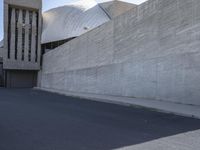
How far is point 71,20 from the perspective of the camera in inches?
2137

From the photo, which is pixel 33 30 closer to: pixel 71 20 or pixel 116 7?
pixel 71 20

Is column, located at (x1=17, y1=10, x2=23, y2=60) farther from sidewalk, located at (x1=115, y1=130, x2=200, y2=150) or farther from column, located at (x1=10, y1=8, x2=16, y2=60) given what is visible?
sidewalk, located at (x1=115, y1=130, x2=200, y2=150)

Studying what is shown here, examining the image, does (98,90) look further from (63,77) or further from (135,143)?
(135,143)

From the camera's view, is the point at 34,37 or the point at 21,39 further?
the point at 34,37

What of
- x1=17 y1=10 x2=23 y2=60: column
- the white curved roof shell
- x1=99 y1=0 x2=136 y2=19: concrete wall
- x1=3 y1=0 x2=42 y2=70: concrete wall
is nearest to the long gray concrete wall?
x1=3 y1=0 x2=42 y2=70: concrete wall

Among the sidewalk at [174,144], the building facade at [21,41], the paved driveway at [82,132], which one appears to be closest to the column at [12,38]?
the building facade at [21,41]

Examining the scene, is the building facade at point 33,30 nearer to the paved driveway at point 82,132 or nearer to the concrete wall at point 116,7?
the concrete wall at point 116,7

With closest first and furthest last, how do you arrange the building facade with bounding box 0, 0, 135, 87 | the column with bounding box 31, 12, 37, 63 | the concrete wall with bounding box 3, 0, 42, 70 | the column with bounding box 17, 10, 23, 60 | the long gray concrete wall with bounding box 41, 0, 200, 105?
the long gray concrete wall with bounding box 41, 0, 200, 105, the concrete wall with bounding box 3, 0, 42, 70, the building facade with bounding box 0, 0, 135, 87, the column with bounding box 17, 10, 23, 60, the column with bounding box 31, 12, 37, 63

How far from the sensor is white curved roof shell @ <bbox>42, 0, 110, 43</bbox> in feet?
172

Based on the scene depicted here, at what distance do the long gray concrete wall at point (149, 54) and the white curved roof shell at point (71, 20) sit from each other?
72.0 ft

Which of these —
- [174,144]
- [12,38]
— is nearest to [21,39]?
[12,38]

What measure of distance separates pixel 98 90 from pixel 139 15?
8.84 metres

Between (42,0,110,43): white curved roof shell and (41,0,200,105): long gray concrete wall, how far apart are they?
22.0 meters

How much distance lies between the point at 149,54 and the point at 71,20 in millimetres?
37817
